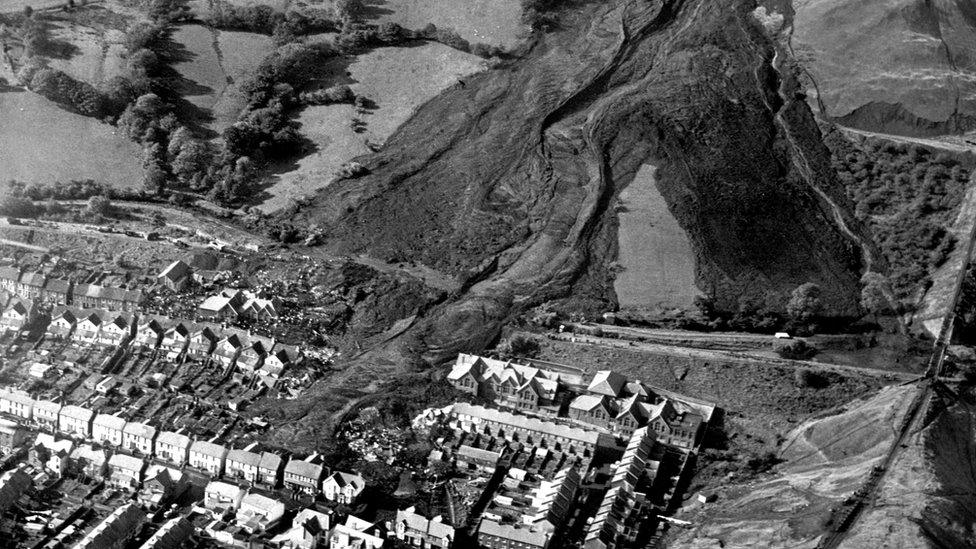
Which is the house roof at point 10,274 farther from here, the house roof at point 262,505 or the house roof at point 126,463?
the house roof at point 262,505

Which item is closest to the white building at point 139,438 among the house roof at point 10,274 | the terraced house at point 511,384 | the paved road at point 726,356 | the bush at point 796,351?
the terraced house at point 511,384

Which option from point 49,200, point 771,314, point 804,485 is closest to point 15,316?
point 49,200

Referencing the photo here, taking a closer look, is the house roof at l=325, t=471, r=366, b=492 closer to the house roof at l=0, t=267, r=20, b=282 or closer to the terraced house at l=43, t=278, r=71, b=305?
the terraced house at l=43, t=278, r=71, b=305

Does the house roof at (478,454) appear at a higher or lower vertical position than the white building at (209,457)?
lower

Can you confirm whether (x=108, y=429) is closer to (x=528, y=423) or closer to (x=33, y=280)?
(x=33, y=280)

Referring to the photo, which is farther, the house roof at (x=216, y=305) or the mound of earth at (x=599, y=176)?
the mound of earth at (x=599, y=176)

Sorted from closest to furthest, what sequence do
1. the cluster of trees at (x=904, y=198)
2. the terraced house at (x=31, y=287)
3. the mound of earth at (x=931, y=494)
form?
the mound of earth at (x=931, y=494), the terraced house at (x=31, y=287), the cluster of trees at (x=904, y=198)
